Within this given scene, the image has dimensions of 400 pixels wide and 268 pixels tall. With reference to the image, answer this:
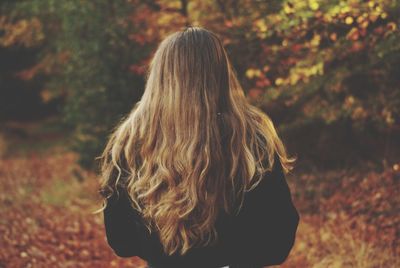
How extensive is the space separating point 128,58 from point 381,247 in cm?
500

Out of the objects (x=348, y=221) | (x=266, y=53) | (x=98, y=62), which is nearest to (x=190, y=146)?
(x=266, y=53)

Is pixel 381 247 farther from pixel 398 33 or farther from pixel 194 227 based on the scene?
pixel 194 227

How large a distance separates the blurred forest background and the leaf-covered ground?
0.02 m

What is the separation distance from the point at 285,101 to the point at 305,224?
1594 millimetres

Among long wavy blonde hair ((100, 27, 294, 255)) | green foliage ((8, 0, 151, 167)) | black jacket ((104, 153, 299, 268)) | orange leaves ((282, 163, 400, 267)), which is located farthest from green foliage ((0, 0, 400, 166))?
black jacket ((104, 153, 299, 268))

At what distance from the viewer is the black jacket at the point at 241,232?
7.55ft

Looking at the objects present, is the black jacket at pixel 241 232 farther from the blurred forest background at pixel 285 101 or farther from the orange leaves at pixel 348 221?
the orange leaves at pixel 348 221

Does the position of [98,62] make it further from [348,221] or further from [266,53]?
[348,221]

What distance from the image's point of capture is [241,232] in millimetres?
2377

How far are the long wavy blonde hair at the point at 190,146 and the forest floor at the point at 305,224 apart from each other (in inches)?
126

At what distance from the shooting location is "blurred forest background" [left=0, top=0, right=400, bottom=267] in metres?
5.46

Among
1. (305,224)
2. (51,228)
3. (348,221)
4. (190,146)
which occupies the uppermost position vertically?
(190,146)

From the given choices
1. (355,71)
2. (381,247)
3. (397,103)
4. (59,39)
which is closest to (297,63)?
(355,71)

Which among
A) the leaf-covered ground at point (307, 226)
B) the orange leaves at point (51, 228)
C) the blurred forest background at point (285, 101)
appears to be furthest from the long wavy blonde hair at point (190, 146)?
the orange leaves at point (51, 228)
